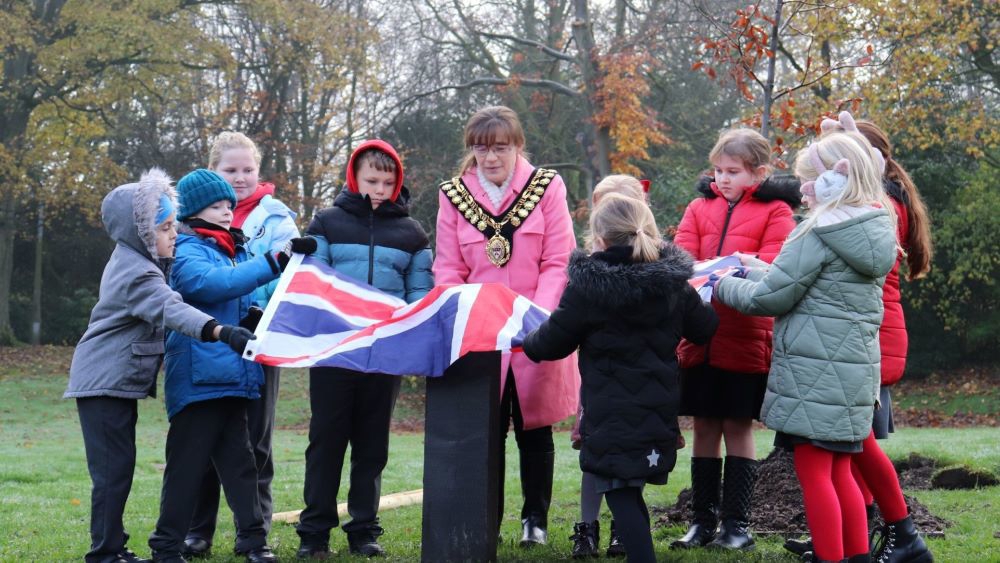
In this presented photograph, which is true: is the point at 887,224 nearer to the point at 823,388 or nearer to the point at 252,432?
the point at 823,388

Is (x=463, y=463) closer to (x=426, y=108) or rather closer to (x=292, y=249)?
(x=292, y=249)

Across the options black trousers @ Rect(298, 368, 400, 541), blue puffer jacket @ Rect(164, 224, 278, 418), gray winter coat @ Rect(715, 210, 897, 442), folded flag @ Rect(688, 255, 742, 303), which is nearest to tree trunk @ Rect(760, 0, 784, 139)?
folded flag @ Rect(688, 255, 742, 303)

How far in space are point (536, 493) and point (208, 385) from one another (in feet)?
6.36

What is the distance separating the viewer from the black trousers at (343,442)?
5660 mm

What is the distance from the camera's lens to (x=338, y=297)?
5543mm

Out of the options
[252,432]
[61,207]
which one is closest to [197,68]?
[61,207]

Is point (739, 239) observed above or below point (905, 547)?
above

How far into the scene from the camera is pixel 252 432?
20.1ft

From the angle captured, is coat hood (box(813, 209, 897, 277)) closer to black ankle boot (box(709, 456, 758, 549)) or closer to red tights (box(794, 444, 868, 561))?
red tights (box(794, 444, 868, 561))

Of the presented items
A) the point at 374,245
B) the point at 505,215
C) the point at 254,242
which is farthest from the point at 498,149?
the point at 254,242

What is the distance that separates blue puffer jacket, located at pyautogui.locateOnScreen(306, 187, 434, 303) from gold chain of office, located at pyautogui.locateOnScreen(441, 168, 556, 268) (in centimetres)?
31

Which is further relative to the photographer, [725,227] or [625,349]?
[725,227]

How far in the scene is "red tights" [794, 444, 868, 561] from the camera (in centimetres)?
486

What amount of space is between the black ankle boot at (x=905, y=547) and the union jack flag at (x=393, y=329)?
2.07m
